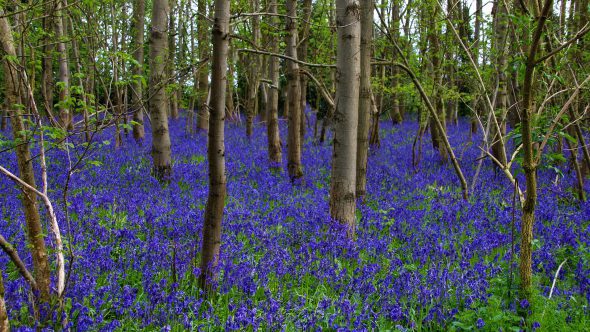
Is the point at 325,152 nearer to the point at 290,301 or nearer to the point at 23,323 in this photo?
the point at 290,301

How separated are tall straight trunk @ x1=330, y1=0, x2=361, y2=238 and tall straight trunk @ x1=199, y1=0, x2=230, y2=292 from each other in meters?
1.85

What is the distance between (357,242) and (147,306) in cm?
276

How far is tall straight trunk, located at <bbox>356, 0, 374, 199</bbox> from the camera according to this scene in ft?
22.0

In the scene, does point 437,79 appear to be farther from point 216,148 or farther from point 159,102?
point 216,148

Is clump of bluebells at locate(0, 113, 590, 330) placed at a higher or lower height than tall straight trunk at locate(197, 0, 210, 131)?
lower

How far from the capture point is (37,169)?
10141 mm

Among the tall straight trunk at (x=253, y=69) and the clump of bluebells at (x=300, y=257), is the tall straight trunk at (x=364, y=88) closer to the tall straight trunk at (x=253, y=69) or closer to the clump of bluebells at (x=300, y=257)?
the clump of bluebells at (x=300, y=257)

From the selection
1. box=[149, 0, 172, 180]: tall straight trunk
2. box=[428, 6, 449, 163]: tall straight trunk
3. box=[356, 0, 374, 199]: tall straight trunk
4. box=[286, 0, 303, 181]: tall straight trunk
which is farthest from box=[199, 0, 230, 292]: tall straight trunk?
box=[428, 6, 449, 163]: tall straight trunk

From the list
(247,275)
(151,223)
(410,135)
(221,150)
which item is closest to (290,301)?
(247,275)

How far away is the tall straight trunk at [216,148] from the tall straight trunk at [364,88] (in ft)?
11.5

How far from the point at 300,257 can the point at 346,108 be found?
5.77ft

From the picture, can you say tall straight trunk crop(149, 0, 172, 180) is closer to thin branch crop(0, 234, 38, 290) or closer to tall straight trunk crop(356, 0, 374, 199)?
tall straight trunk crop(356, 0, 374, 199)

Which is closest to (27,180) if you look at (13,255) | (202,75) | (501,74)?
(13,255)

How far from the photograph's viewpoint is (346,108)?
5348mm
